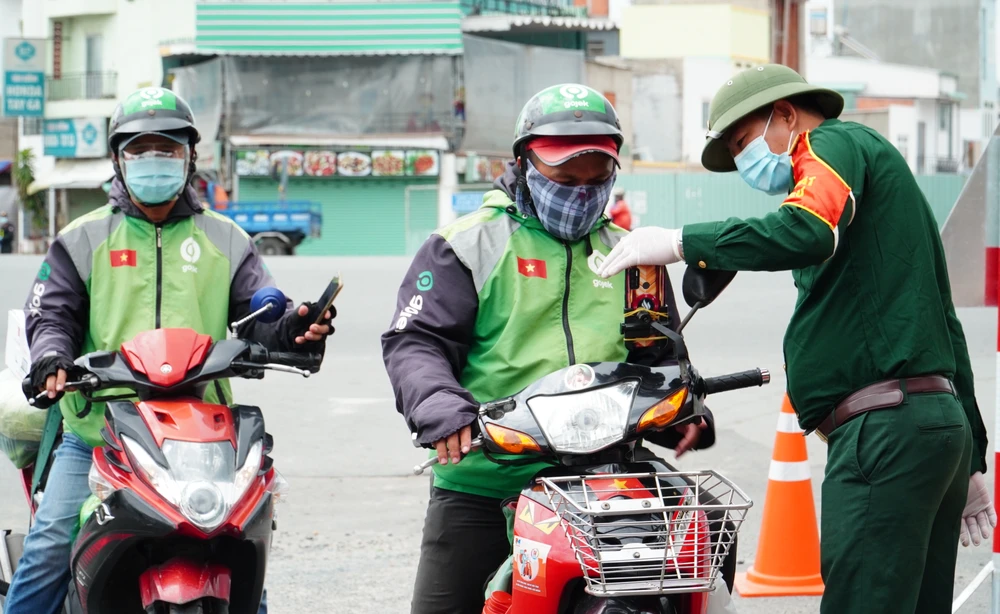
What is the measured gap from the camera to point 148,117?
438 centimetres

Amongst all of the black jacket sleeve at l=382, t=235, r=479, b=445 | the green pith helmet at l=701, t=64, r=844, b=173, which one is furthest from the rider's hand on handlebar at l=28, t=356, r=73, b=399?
the green pith helmet at l=701, t=64, r=844, b=173

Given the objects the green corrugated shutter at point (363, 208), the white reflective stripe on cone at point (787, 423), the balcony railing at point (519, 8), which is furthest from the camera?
the balcony railing at point (519, 8)

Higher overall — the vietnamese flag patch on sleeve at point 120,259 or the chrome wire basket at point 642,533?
the vietnamese flag patch on sleeve at point 120,259

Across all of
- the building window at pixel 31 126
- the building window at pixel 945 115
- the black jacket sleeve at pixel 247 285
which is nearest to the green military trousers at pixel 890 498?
the black jacket sleeve at pixel 247 285

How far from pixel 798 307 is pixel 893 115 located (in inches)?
2104

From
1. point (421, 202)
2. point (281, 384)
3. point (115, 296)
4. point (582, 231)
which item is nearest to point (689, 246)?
point (582, 231)

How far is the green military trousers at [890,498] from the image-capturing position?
3.40m

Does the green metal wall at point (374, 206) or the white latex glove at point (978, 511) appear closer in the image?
the white latex glove at point (978, 511)

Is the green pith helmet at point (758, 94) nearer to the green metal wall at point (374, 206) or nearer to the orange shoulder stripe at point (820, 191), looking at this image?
the orange shoulder stripe at point (820, 191)

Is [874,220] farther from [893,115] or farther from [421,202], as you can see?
[893,115]

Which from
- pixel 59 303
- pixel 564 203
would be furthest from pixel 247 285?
pixel 564 203

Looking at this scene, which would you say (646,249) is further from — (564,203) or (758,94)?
(758,94)

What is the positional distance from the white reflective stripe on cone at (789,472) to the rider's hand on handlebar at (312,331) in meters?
2.52

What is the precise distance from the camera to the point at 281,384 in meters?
11.3
